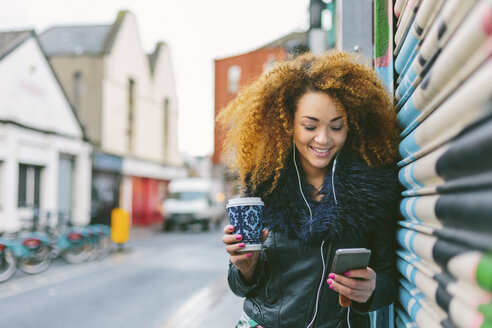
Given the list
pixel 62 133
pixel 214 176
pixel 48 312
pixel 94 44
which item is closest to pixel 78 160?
pixel 62 133

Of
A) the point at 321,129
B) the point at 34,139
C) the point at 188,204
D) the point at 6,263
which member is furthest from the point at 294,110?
the point at 188,204

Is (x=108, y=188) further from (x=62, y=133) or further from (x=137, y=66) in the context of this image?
(x=137, y=66)

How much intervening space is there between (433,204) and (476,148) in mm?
402

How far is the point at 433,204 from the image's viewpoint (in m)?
1.15

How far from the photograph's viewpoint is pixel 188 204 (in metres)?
21.0

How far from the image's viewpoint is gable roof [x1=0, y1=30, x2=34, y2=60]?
1388 centimetres

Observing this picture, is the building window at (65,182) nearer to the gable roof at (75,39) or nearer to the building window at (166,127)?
the gable roof at (75,39)

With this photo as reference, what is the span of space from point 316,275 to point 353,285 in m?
0.20

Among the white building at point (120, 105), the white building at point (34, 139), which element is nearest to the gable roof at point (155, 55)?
the white building at point (120, 105)

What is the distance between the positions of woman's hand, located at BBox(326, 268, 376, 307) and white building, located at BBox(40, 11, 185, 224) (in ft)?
65.5

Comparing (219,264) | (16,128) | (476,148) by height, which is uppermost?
(16,128)

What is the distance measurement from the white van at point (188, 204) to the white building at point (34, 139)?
4.11m

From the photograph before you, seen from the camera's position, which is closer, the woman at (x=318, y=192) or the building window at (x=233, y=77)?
the woman at (x=318, y=192)

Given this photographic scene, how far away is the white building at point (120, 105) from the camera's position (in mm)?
20969
